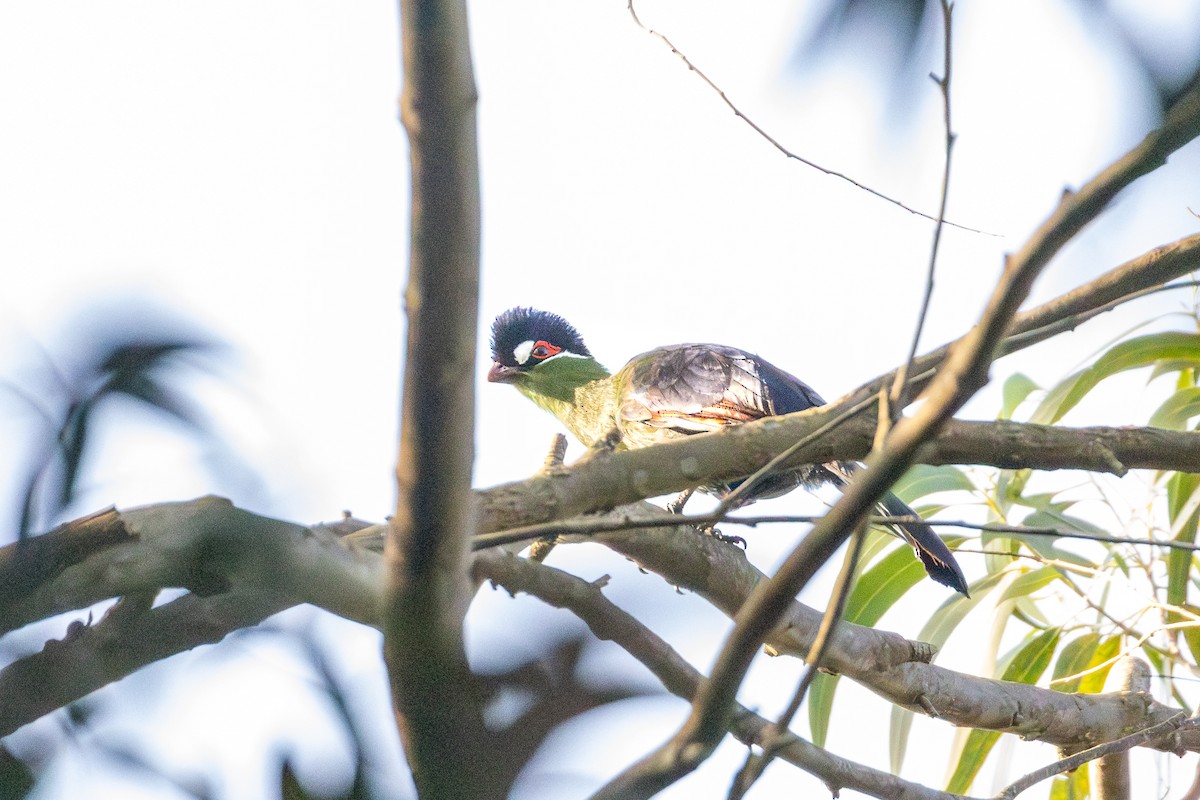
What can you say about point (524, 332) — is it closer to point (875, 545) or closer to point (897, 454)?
point (875, 545)

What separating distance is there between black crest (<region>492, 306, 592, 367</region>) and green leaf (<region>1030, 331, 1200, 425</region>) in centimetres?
246

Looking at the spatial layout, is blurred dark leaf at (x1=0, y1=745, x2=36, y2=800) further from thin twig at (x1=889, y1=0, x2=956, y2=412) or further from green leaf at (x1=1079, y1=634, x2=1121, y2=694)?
green leaf at (x1=1079, y1=634, x2=1121, y2=694)

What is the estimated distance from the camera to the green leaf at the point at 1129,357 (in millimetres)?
4094

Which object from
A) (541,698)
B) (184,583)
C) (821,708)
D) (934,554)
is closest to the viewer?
(541,698)

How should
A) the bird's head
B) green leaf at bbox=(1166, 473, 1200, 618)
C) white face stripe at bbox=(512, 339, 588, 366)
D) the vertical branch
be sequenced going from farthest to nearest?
white face stripe at bbox=(512, 339, 588, 366) < the bird's head < green leaf at bbox=(1166, 473, 1200, 618) < the vertical branch

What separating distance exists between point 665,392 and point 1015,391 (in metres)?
1.53

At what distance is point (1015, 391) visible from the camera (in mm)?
4594

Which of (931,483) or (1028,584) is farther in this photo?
(931,483)

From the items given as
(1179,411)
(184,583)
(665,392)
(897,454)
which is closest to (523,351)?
(665,392)

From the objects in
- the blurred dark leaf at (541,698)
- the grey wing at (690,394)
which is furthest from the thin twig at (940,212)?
the grey wing at (690,394)

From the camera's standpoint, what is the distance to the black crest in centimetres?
546

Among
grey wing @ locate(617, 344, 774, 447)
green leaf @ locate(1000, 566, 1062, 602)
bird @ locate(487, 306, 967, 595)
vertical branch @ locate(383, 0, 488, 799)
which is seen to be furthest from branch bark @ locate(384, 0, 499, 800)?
green leaf @ locate(1000, 566, 1062, 602)

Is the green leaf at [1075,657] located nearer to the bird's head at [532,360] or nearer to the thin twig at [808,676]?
the bird's head at [532,360]

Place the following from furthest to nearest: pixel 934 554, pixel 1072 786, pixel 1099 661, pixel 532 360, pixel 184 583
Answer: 1. pixel 532 360
2. pixel 1099 661
3. pixel 1072 786
4. pixel 934 554
5. pixel 184 583
